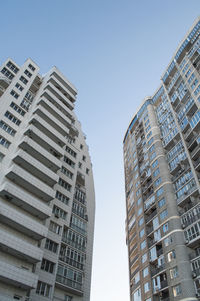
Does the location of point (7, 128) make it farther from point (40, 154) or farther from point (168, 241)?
point (168, 241)

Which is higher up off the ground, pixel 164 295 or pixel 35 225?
pixel 35 225

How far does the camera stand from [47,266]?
30.4m

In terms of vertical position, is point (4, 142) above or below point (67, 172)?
below

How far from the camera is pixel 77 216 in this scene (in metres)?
38.7

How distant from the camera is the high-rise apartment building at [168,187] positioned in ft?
106

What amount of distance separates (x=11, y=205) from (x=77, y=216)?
11.1 meters

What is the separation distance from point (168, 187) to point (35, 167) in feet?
63.2

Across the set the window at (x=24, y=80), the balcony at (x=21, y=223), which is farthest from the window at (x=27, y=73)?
the balcony at (x=21, y=223)

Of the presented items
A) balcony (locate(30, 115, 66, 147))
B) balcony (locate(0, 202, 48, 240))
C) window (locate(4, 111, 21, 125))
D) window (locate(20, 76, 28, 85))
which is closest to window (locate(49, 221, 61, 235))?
balcony (locate(0, 202, 48, 240))

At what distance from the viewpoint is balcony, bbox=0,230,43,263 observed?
26.6 m

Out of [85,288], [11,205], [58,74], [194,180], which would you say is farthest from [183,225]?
[58,74]

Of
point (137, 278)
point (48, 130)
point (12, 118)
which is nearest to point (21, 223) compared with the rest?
point (48, 130)

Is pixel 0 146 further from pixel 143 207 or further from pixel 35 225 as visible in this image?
pixel 143 207

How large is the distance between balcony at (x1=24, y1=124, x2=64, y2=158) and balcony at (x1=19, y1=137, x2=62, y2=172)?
1.20 meters
